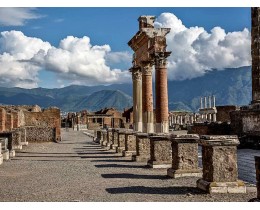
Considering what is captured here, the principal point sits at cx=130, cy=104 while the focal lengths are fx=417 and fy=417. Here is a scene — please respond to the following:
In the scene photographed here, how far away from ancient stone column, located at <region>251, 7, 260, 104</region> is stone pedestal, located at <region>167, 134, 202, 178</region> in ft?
23.4

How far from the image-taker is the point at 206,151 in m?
7.91

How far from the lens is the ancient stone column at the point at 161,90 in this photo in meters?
19.3

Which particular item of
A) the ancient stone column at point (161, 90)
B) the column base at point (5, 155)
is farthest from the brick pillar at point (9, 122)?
the ancient stone column at point (161, 90)

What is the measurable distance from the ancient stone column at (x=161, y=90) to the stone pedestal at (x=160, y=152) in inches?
288

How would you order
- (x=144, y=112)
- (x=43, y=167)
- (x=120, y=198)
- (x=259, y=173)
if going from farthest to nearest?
(x=144, y=112), (x=43, y=167), (x=120, y=198), (x=259, y=173)

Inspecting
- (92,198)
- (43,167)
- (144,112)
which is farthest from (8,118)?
(92,198)

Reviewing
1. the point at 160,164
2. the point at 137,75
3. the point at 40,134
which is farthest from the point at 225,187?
the point at 40,134

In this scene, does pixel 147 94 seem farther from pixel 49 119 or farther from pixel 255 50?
pixel 49 119

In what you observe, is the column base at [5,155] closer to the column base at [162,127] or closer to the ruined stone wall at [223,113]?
the column base at [162,127]

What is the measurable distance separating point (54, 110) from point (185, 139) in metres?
23.5

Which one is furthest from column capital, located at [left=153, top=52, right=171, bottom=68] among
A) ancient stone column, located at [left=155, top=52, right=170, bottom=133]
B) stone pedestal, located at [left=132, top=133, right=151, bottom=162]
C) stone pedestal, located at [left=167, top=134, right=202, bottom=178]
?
stone pedestal, located at [left=167, top=134, right=202, bottom=178]

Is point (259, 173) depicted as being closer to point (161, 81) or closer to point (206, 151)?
point (206, 151)

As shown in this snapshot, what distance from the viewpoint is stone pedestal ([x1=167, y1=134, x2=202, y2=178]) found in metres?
9.59

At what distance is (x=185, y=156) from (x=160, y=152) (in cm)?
230
